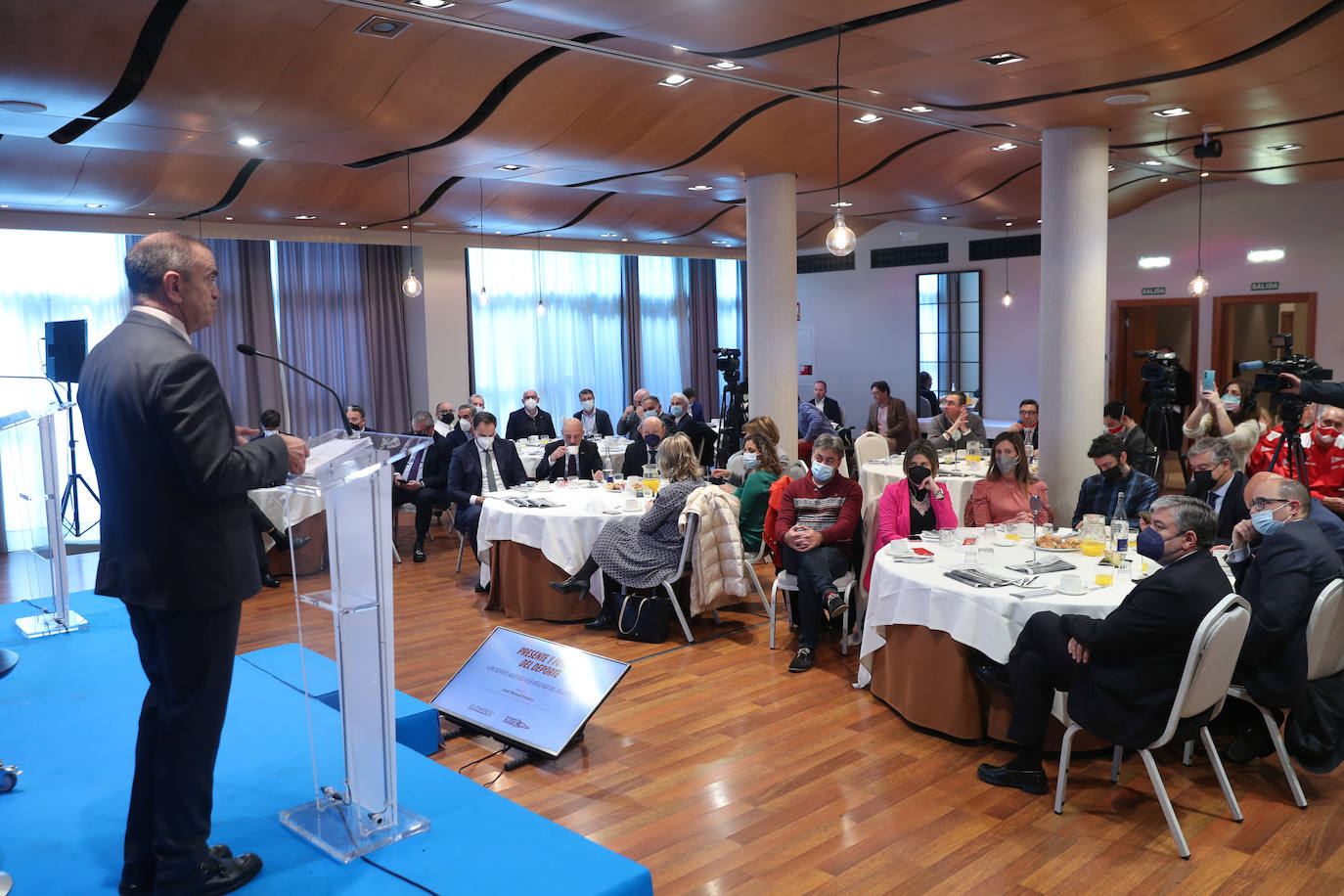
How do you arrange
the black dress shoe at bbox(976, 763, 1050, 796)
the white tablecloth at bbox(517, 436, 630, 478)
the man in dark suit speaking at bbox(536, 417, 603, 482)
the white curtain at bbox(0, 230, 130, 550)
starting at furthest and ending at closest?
the white curtain at bbox(0, 230, 130, 550)
the white tablecloth at bbox(517, 436, 630, 478)
the man in dark suit speaking at bbox(536, 417, 603, 482)
the black dress shoe at bbox(976, 763, 1050, 796)

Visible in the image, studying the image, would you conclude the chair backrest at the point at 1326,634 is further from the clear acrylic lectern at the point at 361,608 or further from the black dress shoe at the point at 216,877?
the black dress shoe at the point at 216,877

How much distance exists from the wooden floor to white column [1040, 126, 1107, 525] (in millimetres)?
3425

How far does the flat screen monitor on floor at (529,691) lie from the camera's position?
13.9 ft

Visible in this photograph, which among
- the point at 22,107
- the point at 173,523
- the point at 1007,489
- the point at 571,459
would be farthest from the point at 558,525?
the point at 173,523

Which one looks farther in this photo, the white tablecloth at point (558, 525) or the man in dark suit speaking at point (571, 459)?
the man in dark suit speaking at point (571, 459)

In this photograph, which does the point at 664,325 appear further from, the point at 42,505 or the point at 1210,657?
A: the point at 1210,657

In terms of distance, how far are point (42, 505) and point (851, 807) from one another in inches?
157

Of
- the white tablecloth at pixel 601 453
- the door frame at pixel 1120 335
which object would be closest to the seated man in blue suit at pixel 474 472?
the white tablecloth at pixel 601 453

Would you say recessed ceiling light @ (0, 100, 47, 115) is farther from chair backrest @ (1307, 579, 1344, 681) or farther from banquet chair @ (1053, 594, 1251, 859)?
chair backrest @ (1307, 579, 1344, 681)

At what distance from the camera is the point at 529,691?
447cm

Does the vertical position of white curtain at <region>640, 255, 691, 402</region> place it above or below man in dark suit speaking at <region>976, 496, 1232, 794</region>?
above

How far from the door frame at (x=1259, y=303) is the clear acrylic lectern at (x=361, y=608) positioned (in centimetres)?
1228

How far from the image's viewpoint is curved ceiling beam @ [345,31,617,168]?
579 centimetres

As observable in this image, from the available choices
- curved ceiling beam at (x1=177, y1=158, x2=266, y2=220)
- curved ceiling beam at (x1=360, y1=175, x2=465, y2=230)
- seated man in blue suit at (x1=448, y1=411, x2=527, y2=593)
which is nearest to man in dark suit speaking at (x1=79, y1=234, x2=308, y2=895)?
seated man in blue suit at (x1=448, y1=411, x2=527, y2=593)
